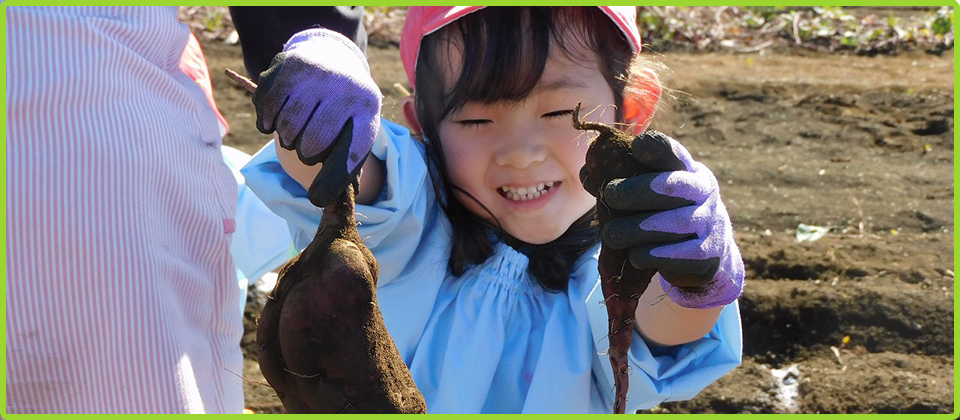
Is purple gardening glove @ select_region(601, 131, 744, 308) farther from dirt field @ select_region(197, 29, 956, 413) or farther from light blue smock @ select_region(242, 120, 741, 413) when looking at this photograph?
dirt field @ select_region(197, 29, 956, 413)

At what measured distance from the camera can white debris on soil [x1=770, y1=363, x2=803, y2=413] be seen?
3.20m

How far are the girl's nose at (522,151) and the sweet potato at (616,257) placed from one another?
A: 0.42 m

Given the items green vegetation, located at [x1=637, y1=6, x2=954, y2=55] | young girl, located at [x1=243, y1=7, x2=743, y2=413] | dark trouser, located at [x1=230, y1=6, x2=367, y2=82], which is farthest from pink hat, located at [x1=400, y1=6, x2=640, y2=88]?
green vegetation, located at [x1=637, y1=6, x2=954, y2=55]

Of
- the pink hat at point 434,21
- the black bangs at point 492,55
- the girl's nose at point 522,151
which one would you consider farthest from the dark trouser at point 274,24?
the girl's nose at point 522,151

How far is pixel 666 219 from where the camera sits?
157 centimetres

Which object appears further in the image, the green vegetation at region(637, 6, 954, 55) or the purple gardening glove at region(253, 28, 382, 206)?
the green vegetation at region(637, 6, 954, 55)

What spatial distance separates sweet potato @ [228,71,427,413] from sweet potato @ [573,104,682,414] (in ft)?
1.41

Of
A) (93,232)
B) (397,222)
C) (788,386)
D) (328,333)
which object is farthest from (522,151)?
(788,386)

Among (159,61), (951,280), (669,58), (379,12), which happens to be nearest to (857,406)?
Answer: (951,280)

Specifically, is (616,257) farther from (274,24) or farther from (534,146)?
(274,24)

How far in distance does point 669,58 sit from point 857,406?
322 centimetres

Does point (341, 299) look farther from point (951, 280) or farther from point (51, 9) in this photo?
point (951, 280)

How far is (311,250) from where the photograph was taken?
166 cm

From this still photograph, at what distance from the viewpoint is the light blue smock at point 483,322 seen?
2.15 m
